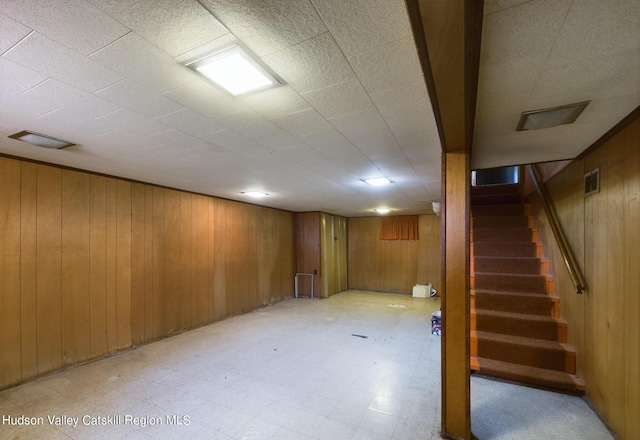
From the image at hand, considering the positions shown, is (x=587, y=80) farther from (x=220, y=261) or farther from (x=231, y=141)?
(x=220, y=261)

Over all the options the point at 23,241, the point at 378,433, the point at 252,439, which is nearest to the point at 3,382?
the point at 23,241

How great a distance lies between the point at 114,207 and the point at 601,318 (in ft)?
17.3

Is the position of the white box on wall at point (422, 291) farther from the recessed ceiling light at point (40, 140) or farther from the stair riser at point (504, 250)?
the recessed ceiling light at point (40, 140)

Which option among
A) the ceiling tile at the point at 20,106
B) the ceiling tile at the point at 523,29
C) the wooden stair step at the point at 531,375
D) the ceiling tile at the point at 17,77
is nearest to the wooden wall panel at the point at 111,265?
the ceiling tile at the point at 20,106

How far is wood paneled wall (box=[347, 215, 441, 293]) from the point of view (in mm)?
7777

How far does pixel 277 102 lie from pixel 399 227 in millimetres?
6946

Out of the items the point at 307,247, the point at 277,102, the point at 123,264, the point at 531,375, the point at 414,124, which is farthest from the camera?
the point at 307,247

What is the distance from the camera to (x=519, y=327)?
3.18 m

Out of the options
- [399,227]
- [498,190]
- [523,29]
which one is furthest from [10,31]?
[399,227]

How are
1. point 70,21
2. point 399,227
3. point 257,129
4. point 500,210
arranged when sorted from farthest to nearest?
point 399,227, point 500,210, point 257,129, point 70,21

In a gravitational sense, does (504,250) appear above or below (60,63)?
below

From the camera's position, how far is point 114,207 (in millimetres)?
3697

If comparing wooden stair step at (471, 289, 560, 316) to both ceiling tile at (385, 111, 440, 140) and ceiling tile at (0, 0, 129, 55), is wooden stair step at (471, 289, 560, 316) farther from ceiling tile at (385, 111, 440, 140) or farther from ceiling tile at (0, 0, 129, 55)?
ceiling tile at (0, 0, 129, 55)

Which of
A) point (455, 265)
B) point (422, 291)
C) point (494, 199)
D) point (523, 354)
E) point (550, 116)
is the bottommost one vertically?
point (422, 291)
